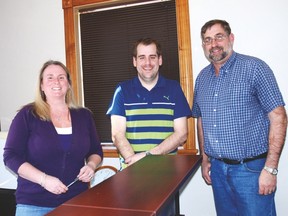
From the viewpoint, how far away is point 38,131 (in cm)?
161

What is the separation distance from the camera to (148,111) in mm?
2008

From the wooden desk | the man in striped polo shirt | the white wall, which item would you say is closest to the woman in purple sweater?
the man in striped polo shirt

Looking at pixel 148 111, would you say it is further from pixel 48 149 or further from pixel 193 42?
pixel 193 42

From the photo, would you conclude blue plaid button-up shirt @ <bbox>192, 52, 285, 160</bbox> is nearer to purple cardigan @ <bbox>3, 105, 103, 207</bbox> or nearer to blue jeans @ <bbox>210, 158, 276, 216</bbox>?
blue jeans @ <bbox>210, 158, 276, 216</bbox>

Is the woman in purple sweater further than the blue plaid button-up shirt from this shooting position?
No

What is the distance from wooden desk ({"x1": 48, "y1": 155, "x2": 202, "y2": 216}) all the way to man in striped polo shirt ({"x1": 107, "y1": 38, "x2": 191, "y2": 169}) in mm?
503

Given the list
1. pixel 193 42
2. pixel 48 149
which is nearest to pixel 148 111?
pixel 48 149

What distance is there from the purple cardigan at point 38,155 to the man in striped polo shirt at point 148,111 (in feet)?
1.33

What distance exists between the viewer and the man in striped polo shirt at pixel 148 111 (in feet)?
6.50

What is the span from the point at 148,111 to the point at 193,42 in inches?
36.6

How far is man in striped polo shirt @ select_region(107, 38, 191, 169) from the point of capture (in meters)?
1.98

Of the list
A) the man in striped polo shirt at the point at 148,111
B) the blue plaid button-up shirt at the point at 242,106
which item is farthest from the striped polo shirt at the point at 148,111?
the blue plaid button-up shirt at the point at 242,106

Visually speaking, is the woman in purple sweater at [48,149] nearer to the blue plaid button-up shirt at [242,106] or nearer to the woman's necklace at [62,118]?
the woman's necklace at [62,118]

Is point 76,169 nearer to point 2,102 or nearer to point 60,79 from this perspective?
point 60,79
